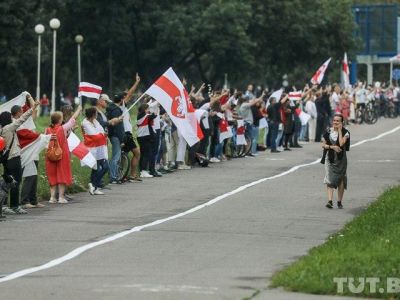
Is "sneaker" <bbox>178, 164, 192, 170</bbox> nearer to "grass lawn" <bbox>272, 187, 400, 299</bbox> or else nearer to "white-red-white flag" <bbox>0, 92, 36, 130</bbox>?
"white-red-white flag" <bbox>0, 92, 36, 130</bbox>

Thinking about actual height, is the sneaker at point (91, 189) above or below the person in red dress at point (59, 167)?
below

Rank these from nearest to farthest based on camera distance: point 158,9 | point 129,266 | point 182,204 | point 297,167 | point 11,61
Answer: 1. point 129,266
2. point 182,204
3. point 297,167
4. point 11,61
5. point 158,9

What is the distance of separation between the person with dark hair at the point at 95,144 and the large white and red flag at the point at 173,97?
2437mm

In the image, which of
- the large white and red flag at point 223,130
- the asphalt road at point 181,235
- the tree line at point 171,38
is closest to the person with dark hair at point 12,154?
the asphalt road at point 181,235

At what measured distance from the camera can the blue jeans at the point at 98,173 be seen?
25.7 metres

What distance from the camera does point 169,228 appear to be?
63.0ft

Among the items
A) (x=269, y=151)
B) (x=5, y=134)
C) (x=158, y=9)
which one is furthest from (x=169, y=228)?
(x=158, y=9)

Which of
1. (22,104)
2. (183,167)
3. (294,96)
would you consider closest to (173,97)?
(183,167)

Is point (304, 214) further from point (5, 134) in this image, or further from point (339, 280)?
point (339, 280)

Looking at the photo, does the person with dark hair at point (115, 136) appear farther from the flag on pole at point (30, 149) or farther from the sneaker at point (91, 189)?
the flag on pole at point (30, 149)

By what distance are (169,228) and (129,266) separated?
4.20 metres

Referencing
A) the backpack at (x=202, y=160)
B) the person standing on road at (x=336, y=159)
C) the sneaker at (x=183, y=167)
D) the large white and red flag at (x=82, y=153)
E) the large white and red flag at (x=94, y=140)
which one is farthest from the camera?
the backpack at (x=202, y=160)

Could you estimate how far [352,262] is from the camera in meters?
14.7

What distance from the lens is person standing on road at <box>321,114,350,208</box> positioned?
75.4 ft
